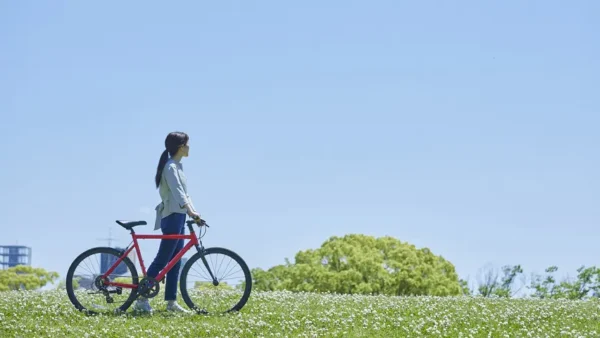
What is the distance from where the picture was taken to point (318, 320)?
1398cm

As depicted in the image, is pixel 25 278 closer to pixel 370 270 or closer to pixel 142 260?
pixel 370 270

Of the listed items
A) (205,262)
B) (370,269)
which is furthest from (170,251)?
(370,269)

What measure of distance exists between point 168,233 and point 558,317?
26.0 ft

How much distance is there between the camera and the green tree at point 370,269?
3672cm

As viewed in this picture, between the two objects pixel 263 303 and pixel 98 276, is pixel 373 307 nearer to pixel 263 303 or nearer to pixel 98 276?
pixel 263 303

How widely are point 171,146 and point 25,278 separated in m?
62.9

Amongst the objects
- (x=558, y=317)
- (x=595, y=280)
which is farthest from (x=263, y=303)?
(x=595, y=280)

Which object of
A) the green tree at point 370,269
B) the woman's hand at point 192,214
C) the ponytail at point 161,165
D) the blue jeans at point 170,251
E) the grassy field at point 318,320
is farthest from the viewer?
the green tree at point 370,269

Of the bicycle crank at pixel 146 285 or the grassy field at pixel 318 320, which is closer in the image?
the grassy field at pixel 318 320

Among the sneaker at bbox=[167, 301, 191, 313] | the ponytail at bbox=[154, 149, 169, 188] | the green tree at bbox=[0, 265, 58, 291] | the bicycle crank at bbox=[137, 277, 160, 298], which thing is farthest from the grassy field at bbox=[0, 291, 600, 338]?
the green tree at bbox=[0, 265, 58, 291]

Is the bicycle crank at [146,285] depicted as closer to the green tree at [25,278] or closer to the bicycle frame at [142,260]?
the bicycle frame at [142,260]

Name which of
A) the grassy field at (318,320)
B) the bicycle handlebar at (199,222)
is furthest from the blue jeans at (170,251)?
the grassy field at (318,320)

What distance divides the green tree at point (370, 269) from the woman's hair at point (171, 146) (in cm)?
2237

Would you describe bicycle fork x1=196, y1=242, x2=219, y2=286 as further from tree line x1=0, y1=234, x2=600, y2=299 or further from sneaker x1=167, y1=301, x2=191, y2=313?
tree line x1=0, y1=234, x2=600, y2=299
